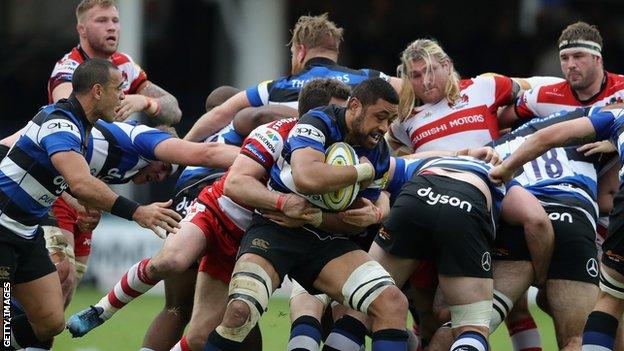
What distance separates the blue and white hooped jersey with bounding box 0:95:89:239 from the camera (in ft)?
24.1

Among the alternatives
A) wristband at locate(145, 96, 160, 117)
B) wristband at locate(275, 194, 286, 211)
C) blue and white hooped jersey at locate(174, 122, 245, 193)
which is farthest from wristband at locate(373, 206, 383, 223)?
wristband at locate(145, 96, 160, 117)

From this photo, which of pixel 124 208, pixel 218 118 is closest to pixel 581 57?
pixel 218 118

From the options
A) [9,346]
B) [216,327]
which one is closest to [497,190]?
[216,327]

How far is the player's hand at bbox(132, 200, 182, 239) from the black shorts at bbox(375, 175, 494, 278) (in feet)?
3.93

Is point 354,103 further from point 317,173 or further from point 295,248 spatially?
point 295,248

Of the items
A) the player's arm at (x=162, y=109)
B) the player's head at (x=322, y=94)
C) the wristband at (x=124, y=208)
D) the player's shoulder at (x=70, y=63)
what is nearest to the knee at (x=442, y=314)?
the player's head at (x=322, y=94)

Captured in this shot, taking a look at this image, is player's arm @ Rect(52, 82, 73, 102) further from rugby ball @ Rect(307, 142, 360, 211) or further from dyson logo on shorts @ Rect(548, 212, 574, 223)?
dyson logo on shorts @ Rect(548, 212, 574, 223)

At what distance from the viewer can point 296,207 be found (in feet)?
22.9

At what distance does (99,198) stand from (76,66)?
89.5 inches

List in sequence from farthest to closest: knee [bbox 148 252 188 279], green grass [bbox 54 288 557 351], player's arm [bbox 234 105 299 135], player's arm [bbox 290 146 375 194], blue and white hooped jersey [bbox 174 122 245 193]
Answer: green grass [bbox 54 288 557 351], blue and white hooped jersey [bbox 174 122 245 193], player's arm [bbox 234 105 299 135], knee [bbox 148 252 188 279], player's arm [bbox 290 146 375 194]

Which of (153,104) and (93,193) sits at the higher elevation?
(93,193)

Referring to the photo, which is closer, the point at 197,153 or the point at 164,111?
the point at 197,153

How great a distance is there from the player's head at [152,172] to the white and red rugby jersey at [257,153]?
2.36 feet

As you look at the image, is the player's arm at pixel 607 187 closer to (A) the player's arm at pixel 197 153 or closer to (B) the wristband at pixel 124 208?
(A) the player's arm at pixel 197 153
